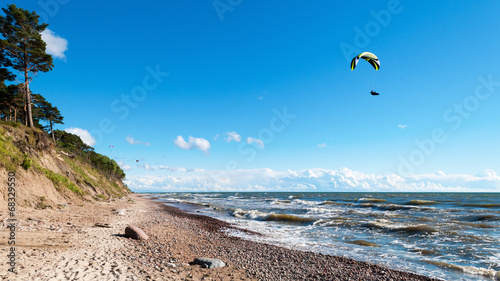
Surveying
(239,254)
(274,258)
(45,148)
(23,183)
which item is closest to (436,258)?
(274,258)

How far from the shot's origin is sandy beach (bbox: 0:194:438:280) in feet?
24.1

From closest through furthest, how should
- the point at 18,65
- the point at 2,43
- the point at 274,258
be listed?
the point at 274,258, the point at 2,43, the point at 18,65

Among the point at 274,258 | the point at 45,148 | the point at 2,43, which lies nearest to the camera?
the point at 274,258

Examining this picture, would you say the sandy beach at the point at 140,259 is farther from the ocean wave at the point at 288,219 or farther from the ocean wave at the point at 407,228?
the ocean wave at the point at 288,219

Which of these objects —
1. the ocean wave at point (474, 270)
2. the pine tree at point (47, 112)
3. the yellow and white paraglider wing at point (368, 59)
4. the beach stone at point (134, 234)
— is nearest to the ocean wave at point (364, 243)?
the ocean wave at point (474, 270)

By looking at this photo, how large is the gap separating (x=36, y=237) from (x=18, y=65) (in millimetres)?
22049

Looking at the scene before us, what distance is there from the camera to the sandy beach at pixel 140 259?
735cm

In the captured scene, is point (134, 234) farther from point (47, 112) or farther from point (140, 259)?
point (47, 112)

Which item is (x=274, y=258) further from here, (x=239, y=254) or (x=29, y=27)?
(x=29, y=27)

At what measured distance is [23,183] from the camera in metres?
17.2

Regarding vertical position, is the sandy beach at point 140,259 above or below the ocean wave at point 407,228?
above

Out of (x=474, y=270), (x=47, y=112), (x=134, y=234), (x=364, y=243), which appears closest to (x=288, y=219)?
(x=364, y=243)

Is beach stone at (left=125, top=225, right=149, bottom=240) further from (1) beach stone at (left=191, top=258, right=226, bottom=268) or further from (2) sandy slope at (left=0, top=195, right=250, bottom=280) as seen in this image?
(1) beach stone at (left=191, top=258, right=226, bottom=268)

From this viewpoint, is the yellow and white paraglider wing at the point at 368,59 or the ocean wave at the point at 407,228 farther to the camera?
the ocean wave at the point at 407,228
